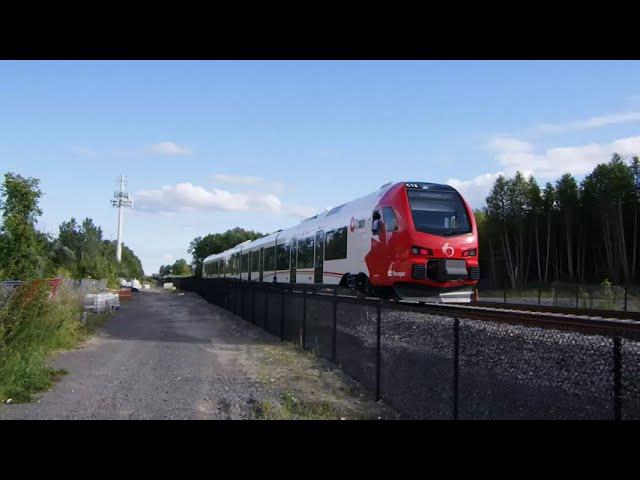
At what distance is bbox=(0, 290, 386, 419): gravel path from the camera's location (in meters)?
7.73

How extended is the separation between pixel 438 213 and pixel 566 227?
52.1 m

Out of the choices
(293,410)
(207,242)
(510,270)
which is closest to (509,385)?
(293,410)

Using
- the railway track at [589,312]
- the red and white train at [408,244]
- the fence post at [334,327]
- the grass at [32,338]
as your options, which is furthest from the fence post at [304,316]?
the railway track at [589,312]

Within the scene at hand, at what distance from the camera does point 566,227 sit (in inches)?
2454

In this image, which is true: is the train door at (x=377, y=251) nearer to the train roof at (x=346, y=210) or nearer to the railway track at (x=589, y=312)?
the train roof at (x=346, y=210)

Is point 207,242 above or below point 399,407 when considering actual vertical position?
above

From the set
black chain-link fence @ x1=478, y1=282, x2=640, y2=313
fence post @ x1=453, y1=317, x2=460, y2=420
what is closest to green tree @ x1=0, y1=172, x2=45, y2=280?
fence post @ x1=453, y1=317, x2=460, y2=420

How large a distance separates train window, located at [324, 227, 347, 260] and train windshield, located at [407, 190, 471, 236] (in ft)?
13.3

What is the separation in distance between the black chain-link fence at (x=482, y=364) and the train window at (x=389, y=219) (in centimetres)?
483

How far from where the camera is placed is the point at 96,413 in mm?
7516

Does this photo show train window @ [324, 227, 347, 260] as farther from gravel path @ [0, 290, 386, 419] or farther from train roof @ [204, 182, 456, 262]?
gravel path @ [0, 290, 386, 419]

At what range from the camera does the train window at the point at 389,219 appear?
15438 millimetres
